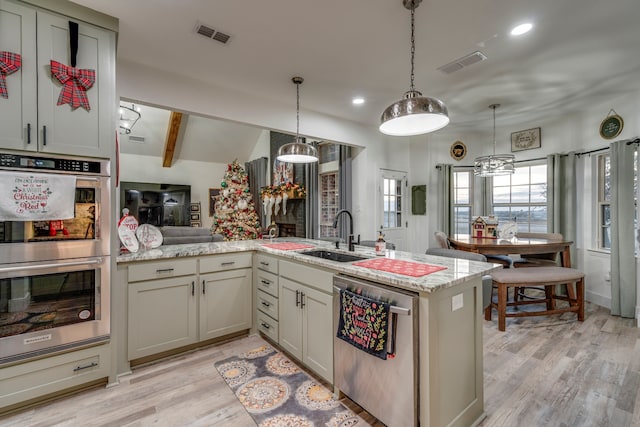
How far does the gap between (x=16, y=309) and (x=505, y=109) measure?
18.4 feet

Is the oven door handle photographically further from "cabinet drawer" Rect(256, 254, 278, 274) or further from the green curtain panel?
the green curtain panel

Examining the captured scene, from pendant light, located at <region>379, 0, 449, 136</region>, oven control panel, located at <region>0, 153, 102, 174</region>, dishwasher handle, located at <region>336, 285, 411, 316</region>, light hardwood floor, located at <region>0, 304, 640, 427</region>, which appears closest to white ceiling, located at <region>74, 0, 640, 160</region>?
pendant light, located at <region>379, 0, 449, 136</region>

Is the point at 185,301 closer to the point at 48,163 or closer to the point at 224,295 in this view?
the point at 224,295

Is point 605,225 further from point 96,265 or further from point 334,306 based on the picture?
point 96,265

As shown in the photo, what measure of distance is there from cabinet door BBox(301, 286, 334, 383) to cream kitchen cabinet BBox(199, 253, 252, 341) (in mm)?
895

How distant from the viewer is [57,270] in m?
1.89

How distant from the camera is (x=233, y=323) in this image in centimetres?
284

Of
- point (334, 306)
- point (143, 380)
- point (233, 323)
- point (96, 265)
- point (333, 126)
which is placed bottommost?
point (143, 380)

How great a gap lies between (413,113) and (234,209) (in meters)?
5.71

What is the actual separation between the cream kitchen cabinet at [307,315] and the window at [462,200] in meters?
4.16

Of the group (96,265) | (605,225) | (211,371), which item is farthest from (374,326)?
(605,225)

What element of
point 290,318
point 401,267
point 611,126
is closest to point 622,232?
point 611,126

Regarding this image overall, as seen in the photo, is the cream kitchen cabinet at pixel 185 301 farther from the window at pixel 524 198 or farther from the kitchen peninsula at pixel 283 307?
the window at pixel 524 198

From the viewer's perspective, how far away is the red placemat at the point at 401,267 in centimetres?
170
